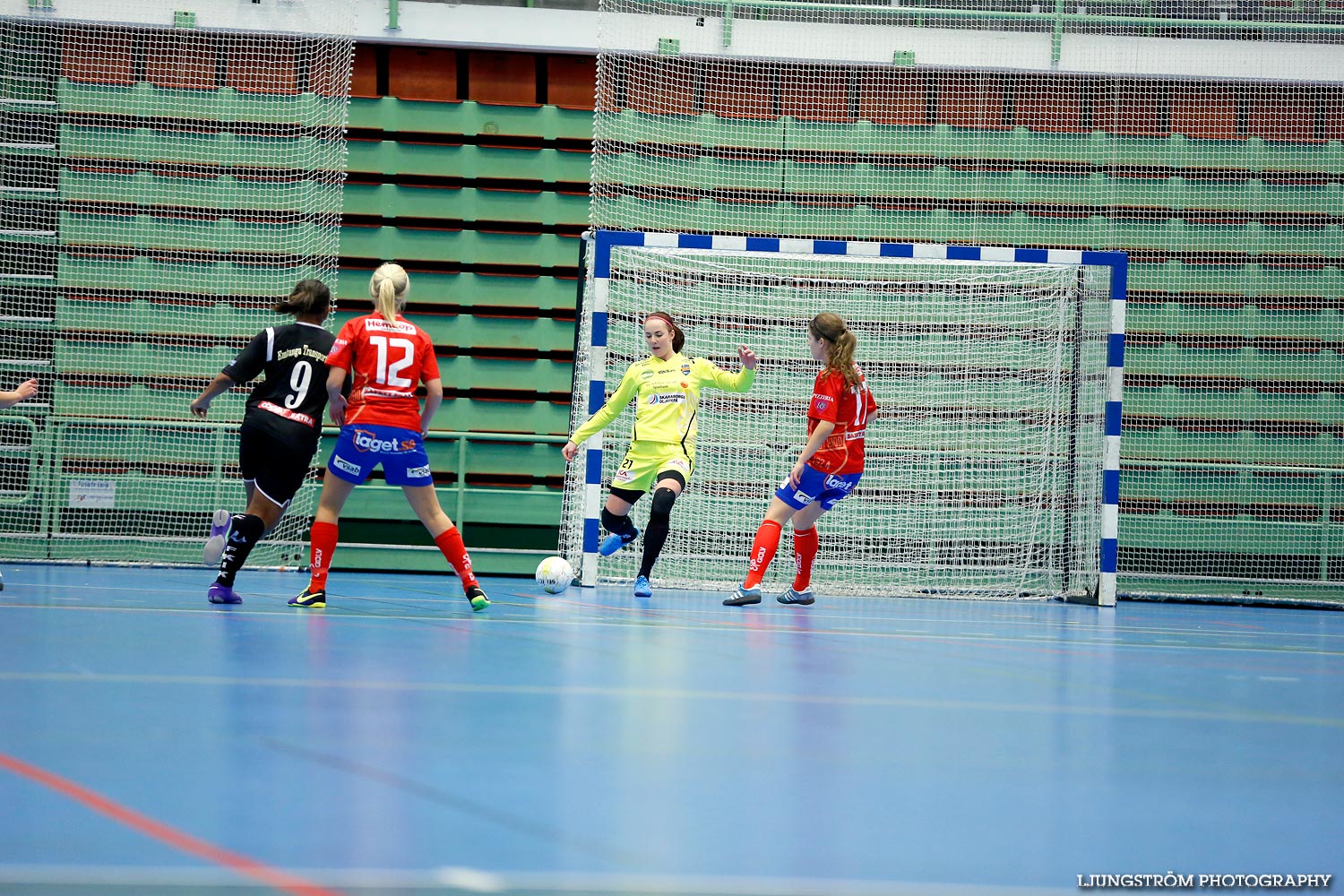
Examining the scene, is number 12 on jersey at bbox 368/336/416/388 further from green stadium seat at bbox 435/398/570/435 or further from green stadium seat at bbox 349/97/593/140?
green stadium seat at bbox 349/97/593/140

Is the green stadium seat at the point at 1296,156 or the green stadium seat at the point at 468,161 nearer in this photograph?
the green stadium seat at the point at 468,161

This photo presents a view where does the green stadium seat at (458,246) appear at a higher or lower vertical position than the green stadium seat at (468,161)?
lower

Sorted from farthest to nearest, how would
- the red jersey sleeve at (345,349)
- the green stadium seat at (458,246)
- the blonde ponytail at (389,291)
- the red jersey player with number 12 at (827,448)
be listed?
the green stadium seat at (458,246)
the red jersey player with number 12 at (827,448)
the blonde ponytail at (389,291)
the red jersey sleeve at (345,349)

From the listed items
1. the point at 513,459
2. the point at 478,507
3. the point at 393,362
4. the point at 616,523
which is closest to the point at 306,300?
the point at 393,362

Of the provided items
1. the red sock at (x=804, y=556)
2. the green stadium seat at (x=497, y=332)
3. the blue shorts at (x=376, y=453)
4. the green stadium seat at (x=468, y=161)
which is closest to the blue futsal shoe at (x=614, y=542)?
the red sock at (x=804, y=556)

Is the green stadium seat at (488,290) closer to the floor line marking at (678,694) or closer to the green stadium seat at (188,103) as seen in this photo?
the green stadium seat at (188,103)

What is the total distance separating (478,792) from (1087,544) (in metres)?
8.36

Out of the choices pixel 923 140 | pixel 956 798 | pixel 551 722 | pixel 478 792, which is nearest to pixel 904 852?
pixel 956 798

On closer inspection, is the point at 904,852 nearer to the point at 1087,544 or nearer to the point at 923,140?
the point at 1087,544

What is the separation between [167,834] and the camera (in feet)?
6.37

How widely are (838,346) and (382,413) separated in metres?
3.00

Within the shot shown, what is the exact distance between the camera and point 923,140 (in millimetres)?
12312

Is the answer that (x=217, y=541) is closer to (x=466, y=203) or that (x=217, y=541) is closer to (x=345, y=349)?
(x=345, y=349)

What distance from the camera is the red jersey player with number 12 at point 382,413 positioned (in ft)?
20.7
